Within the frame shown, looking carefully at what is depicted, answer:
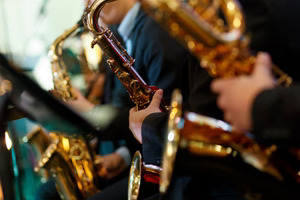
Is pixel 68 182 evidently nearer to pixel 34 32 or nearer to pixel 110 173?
pixel 110 173

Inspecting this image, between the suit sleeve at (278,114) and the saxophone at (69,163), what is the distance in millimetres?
1341

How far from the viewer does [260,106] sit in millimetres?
739

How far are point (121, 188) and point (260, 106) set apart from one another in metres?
1.06

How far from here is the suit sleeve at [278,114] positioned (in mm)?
728

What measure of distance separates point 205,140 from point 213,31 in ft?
0.82

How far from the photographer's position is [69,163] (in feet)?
6.54

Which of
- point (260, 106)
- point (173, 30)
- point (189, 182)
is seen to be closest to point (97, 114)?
point (189, 182)

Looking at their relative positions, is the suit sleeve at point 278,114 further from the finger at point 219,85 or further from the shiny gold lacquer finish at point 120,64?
the shiny gold lacquer finish at point 120,64

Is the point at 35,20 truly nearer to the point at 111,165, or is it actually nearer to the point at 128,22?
the point at 128,22

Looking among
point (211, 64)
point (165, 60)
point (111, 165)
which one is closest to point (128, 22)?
point (165, 60)

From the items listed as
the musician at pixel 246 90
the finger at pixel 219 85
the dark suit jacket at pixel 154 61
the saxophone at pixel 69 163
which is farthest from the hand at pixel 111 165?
the finger at pixel 219 85

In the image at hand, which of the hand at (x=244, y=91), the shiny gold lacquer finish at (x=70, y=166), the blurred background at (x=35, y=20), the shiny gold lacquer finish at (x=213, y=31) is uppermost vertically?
the blurred background at (x=35, y=20)

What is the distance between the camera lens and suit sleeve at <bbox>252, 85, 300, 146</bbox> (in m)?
0.73

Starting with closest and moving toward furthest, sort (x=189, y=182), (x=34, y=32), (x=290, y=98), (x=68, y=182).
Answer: (x=290, y=98), (x=189, y=182), (x=68, y=182), (x=34, y=32)
